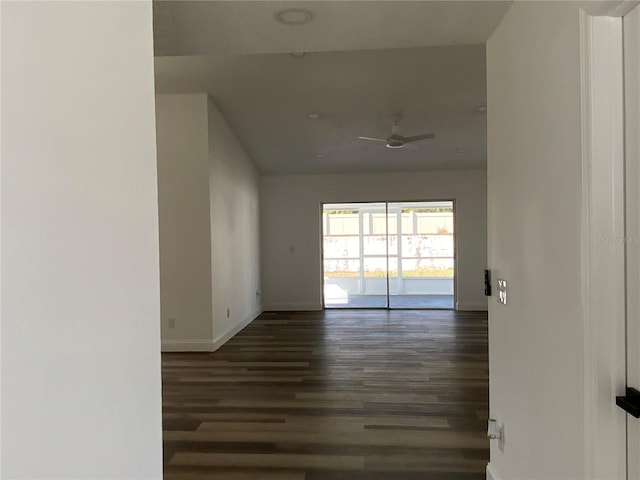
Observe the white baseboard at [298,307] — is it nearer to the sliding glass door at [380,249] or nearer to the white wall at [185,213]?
the sliding glass door at [380,249]

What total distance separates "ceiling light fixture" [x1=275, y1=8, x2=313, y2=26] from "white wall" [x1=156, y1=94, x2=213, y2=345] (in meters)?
3.41

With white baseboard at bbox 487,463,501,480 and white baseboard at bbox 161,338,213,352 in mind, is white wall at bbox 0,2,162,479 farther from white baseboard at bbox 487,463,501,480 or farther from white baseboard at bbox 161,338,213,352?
white baseboard at bbox 161,338,213,352

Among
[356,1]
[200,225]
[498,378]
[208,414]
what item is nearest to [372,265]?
[200,225]

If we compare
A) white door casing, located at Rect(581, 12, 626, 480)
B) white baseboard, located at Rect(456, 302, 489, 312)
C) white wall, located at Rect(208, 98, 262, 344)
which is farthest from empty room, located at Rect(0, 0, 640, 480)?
white baseboard, located at Rect(456, 302, 489, 312)

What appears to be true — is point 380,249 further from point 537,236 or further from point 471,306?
point 537,236

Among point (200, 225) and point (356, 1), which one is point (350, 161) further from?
point (356, 1)

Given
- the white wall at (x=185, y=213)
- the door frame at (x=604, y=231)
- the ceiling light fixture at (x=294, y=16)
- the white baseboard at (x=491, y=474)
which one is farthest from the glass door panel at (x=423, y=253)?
the door frame at (x=604, y=231)

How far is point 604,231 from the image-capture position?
119 cm

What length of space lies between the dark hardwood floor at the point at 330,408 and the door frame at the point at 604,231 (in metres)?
1.36

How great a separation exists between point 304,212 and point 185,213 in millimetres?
3305

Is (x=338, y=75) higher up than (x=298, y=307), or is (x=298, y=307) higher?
(x=338, y=75)

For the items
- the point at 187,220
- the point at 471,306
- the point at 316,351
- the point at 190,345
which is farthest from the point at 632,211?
the point at 471,306

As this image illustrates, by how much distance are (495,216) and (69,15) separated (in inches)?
73.8

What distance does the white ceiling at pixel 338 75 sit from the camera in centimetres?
185
